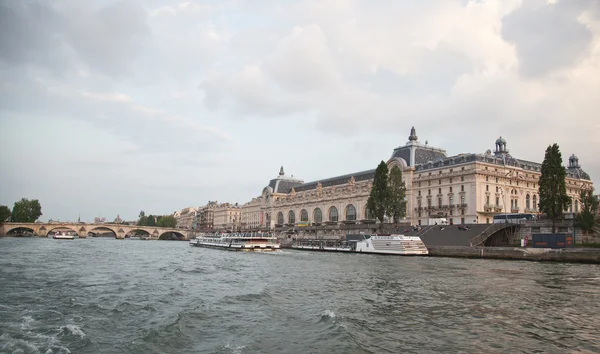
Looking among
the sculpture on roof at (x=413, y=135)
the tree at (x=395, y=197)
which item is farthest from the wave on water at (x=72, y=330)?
the sculpture on roof at (x=413, y=135)

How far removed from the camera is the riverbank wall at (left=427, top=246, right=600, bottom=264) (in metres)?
62.3

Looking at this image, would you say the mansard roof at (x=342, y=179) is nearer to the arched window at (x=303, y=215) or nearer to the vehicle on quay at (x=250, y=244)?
the arched window at (x=303, y=215)

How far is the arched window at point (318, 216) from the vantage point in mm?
162312

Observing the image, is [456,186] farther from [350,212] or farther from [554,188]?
[350,212]

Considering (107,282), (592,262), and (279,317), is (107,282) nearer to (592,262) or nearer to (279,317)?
(279,317)

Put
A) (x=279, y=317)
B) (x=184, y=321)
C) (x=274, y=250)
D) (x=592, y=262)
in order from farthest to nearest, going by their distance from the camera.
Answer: (x=274, y=250), (x=592, y=262), (x=279, y=317), (x=184, y=321)

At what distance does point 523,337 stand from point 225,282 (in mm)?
26109

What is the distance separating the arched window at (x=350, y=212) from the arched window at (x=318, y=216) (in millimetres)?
15170

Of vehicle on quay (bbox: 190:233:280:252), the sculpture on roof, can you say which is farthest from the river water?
the sculpture on roof

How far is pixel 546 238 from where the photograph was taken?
233 ft

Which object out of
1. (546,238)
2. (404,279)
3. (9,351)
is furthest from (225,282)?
(546,238)

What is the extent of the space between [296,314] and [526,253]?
53.6m

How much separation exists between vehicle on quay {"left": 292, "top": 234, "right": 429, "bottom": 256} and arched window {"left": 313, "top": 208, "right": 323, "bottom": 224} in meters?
47.8

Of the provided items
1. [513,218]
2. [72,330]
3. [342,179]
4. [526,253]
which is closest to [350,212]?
[342,179]
